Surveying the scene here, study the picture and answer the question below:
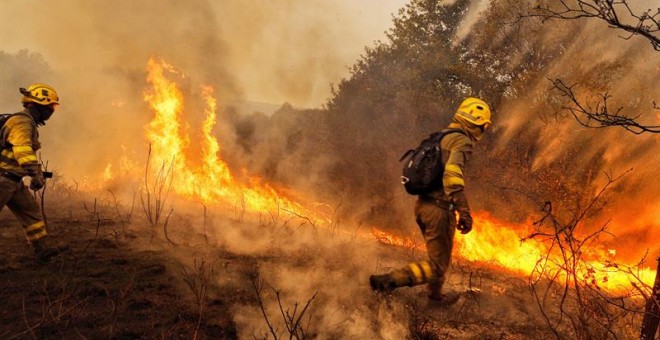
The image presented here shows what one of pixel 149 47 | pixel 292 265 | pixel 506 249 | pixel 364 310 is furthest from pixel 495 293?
pixel 149 47

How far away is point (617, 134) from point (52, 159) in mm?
19604

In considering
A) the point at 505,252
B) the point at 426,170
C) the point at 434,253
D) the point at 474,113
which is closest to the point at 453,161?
the point at 426,170

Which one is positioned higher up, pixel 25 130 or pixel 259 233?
pixel 25 130

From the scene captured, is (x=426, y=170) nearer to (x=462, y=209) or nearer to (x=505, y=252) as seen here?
(x=462, y=209)

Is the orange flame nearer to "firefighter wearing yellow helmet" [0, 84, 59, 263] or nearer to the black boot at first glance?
"firefighter wearing yellow helmet" [0, 84, 59, 263]

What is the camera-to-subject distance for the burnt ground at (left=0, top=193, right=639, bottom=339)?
11.8 feet

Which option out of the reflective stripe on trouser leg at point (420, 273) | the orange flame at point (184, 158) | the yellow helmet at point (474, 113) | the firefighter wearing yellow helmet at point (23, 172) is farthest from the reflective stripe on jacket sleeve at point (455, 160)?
the orange flame at point (184, 158)

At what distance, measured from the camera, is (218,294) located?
4355 mm

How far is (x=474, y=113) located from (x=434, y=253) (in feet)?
4.98

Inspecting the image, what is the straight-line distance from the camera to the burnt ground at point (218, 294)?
360 cm

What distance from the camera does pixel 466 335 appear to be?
4.00 m

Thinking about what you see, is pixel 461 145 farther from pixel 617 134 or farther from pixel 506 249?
pixel 617 134

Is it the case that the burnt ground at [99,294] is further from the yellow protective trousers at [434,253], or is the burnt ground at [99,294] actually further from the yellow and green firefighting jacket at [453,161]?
the yellow and green firefighting jacket at [453,161]

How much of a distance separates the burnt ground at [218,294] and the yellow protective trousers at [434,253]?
1.02ft
